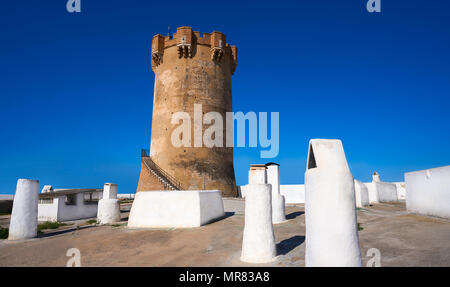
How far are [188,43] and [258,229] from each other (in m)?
19.8

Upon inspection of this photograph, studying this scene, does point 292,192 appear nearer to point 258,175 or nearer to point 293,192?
point 293,192

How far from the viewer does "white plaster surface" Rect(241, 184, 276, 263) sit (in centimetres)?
634

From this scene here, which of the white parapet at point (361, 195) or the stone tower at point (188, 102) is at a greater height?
the stone tower at point (188, 102)

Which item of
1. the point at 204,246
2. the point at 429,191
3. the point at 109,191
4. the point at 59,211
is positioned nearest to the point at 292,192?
the point at 429,191

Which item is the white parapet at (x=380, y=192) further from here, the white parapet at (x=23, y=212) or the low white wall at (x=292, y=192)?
the white parapet at (x=23, y=212)

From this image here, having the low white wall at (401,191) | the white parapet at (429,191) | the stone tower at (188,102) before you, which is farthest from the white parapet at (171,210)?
the low white wall at (401,191)

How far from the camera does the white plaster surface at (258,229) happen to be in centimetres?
634

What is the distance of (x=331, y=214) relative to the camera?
13.2 feet

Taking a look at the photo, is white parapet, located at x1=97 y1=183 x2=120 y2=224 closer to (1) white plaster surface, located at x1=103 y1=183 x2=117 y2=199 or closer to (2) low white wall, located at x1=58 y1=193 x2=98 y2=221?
(1) white plaster surface, located at x1=103 y1=183 x2=117 y2=199

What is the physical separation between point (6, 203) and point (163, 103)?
A: 17238mm

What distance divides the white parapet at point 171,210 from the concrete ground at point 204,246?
55 cm

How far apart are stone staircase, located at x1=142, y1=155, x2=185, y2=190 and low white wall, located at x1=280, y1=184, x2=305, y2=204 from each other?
10.7 meters
